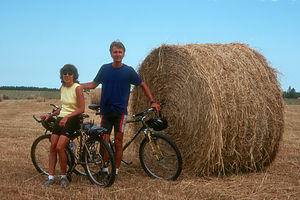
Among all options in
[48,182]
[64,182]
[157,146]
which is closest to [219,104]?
[157,146]

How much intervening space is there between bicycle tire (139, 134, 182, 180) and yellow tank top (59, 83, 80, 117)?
1248 millimetres

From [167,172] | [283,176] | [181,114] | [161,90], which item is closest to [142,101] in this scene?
[161,90]

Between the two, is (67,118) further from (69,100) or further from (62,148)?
(62,148)

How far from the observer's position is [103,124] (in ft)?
17.4

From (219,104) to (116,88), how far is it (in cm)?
161

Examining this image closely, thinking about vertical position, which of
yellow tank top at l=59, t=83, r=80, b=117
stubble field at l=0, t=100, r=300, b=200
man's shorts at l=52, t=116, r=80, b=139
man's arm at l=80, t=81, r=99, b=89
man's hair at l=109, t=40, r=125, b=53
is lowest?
stubble field at l=0, t=100, r=300, b=200

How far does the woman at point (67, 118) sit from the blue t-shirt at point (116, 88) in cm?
47

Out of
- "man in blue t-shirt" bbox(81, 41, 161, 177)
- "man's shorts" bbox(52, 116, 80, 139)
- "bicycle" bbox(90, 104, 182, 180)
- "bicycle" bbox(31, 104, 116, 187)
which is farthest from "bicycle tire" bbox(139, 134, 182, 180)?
"man's shorts" bbox(52, 116, 80, 139)

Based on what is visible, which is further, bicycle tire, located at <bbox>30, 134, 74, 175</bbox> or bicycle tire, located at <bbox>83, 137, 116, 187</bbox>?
bicycle tire, located at <bbox>30, 134, 74, 175</bbox>

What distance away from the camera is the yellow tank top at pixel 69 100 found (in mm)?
4930

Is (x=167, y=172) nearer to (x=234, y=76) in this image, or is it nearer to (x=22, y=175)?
(x=234, y=76)

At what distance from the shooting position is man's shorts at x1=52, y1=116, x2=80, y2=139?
4.92m

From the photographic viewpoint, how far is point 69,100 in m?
4.93

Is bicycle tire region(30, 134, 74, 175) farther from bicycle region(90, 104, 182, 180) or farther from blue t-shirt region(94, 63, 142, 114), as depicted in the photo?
blue t-shirt region(94, 63, 142, 114)
